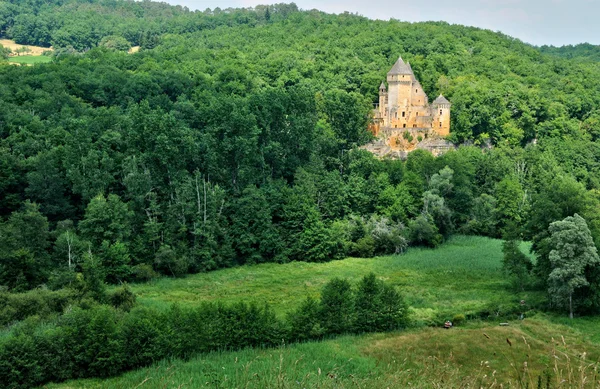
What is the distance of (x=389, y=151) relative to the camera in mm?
63344

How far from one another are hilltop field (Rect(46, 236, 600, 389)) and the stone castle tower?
23.1m

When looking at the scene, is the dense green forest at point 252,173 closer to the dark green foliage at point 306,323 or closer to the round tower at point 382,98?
the round tower at point 382,98

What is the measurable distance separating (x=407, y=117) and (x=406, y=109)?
98 centimetres

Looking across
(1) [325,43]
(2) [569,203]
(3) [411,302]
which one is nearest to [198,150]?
(3) [411,302]

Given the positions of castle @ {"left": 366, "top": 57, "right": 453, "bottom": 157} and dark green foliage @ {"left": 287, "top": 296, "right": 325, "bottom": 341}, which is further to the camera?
castle @ {"left": 366, "top": 57, "right": 453, "bottom": 157}

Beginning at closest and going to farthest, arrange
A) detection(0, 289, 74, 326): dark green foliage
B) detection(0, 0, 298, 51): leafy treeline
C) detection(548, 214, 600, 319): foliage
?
detection(0, 289, 74, 326): dark green foliage < detection(548, 214, 600, 319): foliage < detection(0, 0, 298, 51): leafy treeline

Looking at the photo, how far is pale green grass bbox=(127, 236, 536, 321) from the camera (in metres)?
33.2

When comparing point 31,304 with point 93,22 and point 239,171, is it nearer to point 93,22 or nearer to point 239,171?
point 239,171

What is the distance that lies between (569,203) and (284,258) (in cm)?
1972

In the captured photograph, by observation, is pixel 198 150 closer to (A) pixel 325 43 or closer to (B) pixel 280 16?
(A) pixel 325 43

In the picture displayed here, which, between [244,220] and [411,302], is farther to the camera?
[244,220]

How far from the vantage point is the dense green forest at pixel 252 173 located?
35062 millimetres

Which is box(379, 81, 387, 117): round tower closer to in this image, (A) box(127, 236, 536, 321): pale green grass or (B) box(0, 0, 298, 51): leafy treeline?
(A) box(127, 236, 536, 321): pale green grass

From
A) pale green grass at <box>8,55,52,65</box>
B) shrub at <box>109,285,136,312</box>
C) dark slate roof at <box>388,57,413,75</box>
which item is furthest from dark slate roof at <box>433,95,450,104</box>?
pale green grass at <box>8,55,52,65</box>
